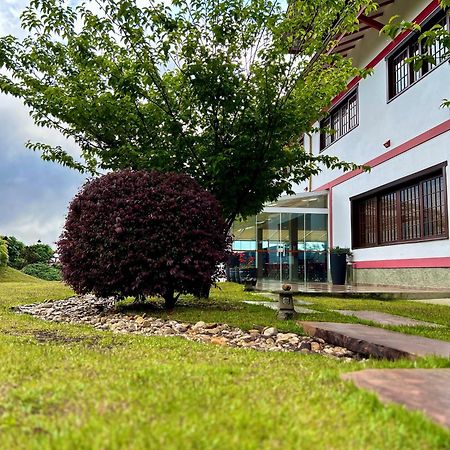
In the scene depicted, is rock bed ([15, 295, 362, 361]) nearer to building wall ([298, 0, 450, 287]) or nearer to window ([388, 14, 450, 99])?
building wall ([298, 0, 450, 287])

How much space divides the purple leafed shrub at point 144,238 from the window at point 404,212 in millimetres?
6189

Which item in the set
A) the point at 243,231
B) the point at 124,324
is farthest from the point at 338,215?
the point at 124,324

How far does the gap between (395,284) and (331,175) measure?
5.97 m

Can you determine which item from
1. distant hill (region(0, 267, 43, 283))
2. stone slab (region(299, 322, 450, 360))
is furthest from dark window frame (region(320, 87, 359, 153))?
distant hill (region(0, 267, 43, 283))

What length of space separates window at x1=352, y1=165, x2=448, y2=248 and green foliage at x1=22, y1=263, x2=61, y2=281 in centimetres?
1410

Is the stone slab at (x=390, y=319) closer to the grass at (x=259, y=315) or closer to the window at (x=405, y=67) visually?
the grass at (x=259, y=315)

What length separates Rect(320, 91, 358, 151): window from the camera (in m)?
15.7

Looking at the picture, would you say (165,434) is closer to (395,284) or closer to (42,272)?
(395,284)

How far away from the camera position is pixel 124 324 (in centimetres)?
589

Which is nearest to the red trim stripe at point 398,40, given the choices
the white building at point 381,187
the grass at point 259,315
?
the white building at point 381,187

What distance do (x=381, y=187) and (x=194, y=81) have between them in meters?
7.81

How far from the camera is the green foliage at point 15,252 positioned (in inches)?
955

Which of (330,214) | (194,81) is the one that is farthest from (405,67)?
(194,81)

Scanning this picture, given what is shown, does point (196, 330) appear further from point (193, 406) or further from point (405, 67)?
point (405, 67)
